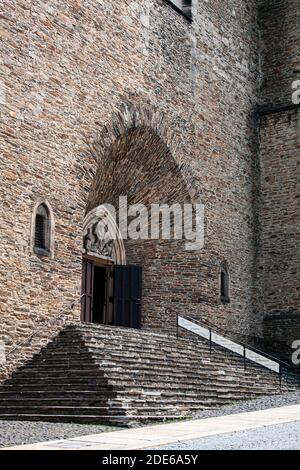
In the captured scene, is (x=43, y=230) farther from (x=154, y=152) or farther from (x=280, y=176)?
(x=280, y=176)

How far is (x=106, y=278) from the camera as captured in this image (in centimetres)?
1805

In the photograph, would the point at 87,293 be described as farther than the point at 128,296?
No

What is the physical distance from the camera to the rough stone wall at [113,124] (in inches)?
523

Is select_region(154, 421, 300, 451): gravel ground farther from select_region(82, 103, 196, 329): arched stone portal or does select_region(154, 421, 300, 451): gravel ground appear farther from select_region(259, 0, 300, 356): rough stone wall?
select_region(259, 0, 300, 356): rough stone wall

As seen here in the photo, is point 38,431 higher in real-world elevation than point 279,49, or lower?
lower

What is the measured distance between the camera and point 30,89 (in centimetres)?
1373

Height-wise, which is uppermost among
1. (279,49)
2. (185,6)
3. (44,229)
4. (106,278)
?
(279,49)

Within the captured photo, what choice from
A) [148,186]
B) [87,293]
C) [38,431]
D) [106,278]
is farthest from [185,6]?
[38,431]

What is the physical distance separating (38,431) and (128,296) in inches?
324

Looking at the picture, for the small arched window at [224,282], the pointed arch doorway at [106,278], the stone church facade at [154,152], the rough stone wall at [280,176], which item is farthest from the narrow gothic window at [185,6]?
the small arched window at [224,282]

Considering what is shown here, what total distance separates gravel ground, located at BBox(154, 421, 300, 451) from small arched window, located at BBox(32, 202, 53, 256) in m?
5.74

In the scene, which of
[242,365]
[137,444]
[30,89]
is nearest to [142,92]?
[30,89]

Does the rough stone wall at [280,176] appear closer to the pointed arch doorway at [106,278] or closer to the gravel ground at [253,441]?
the pointed arch doorway at [106,278]

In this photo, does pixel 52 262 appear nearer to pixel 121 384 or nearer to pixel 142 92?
pixel 121 384
